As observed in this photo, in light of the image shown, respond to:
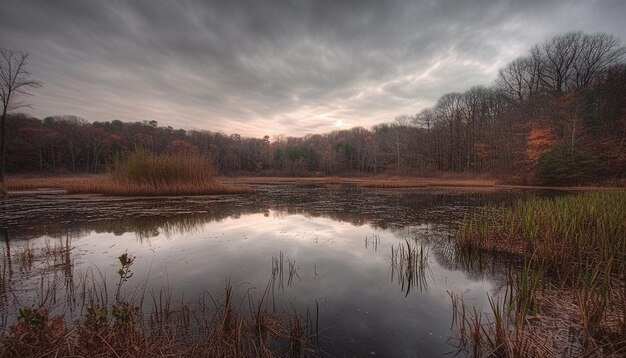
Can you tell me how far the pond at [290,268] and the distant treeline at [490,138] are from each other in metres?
12.7

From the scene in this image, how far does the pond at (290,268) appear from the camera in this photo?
135 inches

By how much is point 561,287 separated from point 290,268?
4418 millimetres

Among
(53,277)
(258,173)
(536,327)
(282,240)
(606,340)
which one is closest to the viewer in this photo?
(606,340)

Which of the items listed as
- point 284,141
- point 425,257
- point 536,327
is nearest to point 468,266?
point 425,257

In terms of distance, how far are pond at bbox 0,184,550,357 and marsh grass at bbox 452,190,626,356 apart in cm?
56

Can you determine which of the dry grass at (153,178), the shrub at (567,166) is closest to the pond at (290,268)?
the dry grass at (153,178)

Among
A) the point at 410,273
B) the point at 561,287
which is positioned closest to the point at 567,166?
the point at 561,287

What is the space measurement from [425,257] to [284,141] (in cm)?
10956

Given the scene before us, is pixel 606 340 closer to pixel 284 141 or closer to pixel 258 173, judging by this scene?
pixel 258 173

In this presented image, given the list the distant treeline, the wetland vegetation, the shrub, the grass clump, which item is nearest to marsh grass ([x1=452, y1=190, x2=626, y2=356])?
the wetland vegetation

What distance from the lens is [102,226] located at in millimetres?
8531

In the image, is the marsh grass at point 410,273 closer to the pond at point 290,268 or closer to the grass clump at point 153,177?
the pond at point 290,268

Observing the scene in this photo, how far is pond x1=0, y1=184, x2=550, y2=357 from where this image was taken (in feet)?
11.2

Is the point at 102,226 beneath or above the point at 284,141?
beneath
